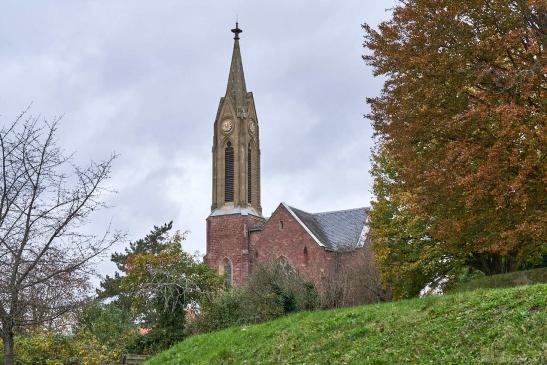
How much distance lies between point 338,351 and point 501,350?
3.23 metres

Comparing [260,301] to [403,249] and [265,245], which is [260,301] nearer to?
[403,249]

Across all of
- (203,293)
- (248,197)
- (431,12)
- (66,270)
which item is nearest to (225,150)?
(248,197)

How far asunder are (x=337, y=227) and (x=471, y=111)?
34.2m

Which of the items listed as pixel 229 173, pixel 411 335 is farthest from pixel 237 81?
pixel 411 335

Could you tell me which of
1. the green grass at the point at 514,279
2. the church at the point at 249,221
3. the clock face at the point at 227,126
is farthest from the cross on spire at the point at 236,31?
the green grass at the point at 514,279

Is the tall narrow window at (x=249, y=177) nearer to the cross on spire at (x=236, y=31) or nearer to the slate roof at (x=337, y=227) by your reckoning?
the slate roof at (x=337, y=227)

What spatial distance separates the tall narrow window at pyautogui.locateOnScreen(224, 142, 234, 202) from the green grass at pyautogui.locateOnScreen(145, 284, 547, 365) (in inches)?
1390

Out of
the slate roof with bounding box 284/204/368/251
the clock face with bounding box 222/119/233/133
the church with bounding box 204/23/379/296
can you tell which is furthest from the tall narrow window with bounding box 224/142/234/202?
the slate roof with bounding box 284/204/368/251

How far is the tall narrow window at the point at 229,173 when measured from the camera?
50875 millimetres

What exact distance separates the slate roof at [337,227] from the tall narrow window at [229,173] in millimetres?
5657

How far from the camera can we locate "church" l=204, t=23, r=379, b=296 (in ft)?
148

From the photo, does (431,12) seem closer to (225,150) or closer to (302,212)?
(302,212)

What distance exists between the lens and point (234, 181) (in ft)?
167

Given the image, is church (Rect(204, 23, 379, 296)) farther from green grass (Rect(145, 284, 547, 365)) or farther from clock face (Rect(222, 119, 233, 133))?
green grass (Rect(145, 284, 547, 365))
